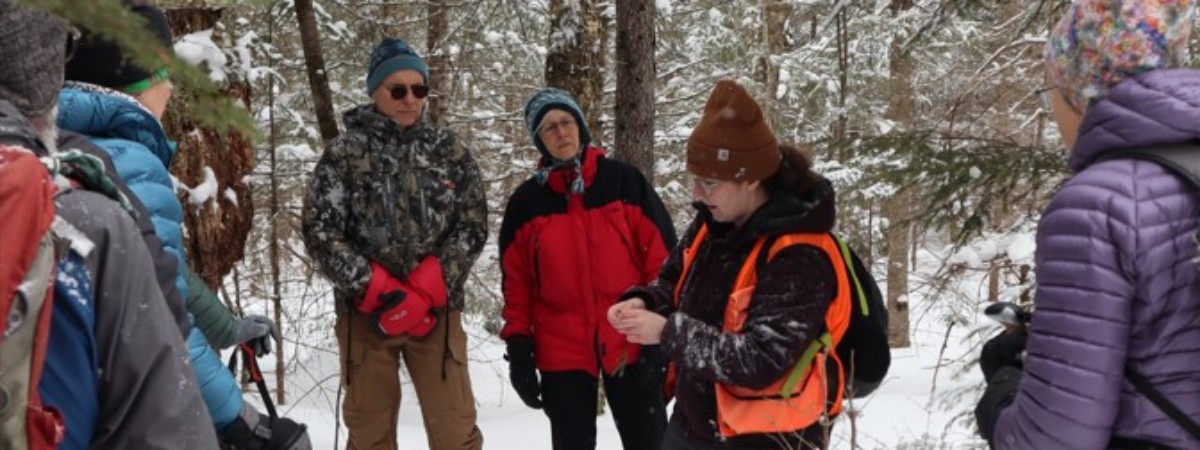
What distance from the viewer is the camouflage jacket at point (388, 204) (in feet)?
13.5

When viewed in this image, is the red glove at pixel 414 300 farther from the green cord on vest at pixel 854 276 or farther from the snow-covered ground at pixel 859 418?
the green cord on vest at pixel 854 276

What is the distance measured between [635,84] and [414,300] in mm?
1920

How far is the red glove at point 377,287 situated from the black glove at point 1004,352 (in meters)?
2.58

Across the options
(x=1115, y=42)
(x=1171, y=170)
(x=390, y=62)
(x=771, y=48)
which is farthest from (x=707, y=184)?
(x=771, y=48)

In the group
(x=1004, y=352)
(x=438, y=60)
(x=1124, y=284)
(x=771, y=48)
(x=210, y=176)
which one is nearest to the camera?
(x=1124, y=284)

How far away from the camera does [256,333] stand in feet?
9.35

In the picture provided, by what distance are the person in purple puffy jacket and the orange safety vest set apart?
889mm

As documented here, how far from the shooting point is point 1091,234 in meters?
1.69

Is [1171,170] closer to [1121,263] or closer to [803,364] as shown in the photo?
[1121,263]

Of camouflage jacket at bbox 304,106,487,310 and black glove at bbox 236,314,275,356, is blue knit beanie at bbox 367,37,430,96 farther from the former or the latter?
black glove at bbox 236,314,275,356

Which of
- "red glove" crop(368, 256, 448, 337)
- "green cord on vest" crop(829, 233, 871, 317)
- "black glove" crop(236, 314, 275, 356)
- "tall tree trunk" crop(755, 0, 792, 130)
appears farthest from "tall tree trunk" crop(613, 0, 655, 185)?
"tall tree trunk" crop(755, 0, 792, 130)

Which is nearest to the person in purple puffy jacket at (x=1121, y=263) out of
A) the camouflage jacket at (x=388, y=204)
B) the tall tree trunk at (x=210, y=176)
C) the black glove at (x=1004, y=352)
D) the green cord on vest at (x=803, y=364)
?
the black glove at (x=1004, y=352)

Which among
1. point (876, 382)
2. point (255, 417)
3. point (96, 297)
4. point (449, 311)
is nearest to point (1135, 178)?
point (876, 382)

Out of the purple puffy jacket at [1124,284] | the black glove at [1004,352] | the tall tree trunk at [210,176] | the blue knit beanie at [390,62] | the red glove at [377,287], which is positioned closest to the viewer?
the purple puffy jacket at [1124,284]
